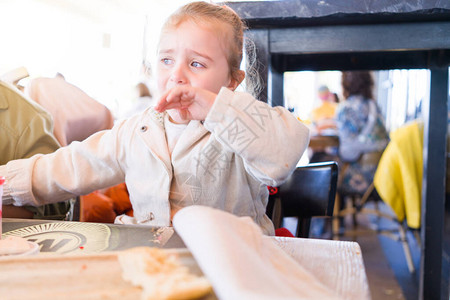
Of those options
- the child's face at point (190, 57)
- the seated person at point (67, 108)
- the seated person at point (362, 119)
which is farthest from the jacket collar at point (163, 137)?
the seated person at point (362, 119)

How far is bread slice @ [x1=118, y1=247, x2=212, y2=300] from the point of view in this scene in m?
0.40

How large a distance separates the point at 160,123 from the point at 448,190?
272cm

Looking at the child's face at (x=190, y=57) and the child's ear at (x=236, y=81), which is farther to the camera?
the child's ear at (x=236, y=81)

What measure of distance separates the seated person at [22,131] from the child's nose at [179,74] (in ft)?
1.19

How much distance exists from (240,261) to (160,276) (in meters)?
0.10

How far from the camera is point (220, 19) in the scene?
938mm

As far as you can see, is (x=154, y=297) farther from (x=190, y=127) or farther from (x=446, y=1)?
(x=446, y=1)

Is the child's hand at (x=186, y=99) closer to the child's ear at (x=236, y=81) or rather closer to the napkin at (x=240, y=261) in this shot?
the child's ear at (x=236, y=81)

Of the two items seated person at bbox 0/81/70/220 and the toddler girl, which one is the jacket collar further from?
seated person at bbox 0/81/70/220

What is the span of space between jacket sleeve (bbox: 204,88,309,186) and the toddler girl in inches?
0.4

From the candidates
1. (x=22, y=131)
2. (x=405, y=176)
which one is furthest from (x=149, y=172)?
(x=405, y=176)

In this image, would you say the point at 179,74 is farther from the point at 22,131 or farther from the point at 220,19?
the point at 22,131

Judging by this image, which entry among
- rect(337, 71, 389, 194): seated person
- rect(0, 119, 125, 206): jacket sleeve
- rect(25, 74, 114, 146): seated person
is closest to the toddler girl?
rect(0, 119, 125, 206): jacket sleeve

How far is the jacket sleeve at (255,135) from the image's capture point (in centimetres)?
77
